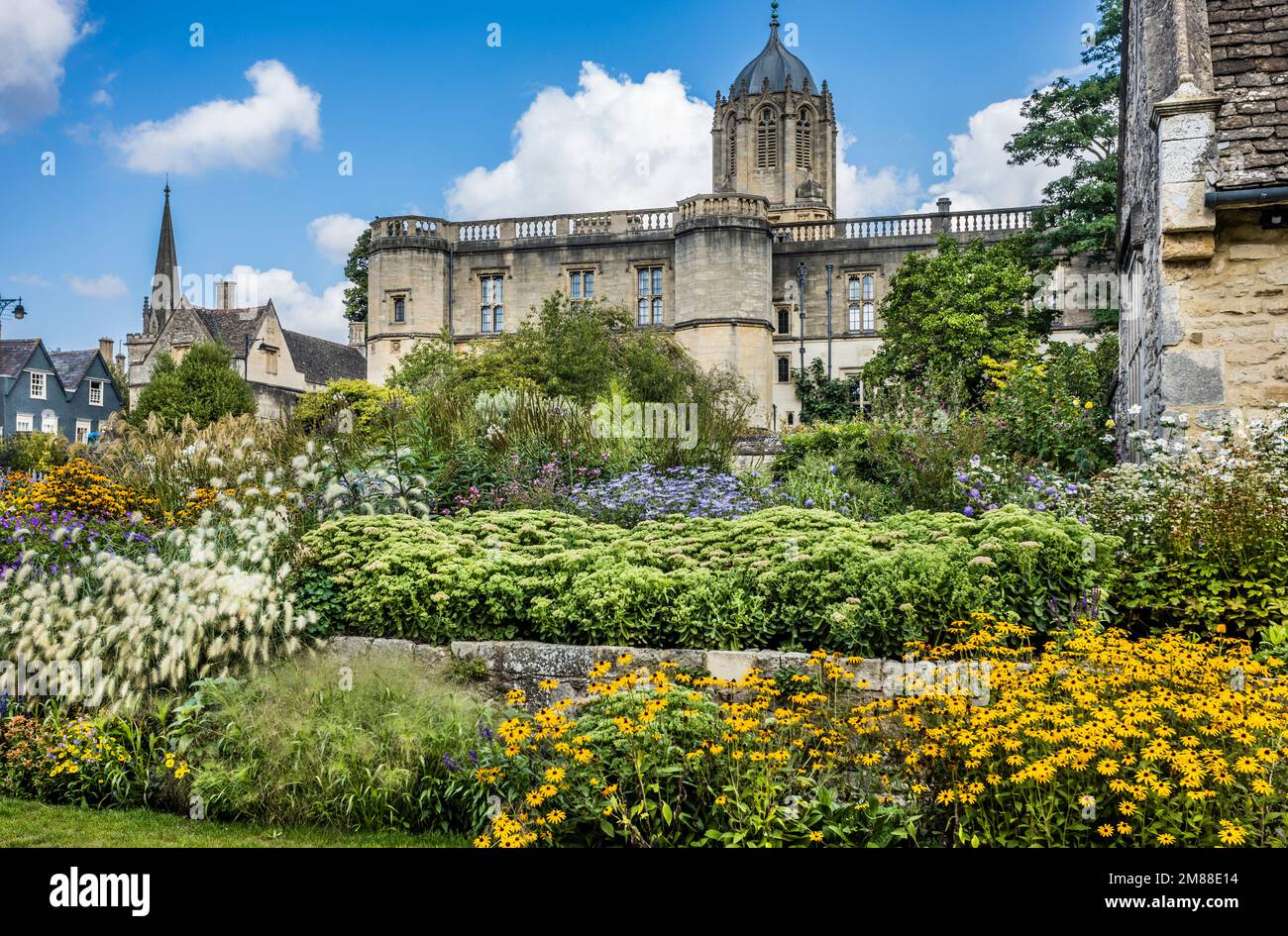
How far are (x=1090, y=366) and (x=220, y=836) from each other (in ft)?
38.8

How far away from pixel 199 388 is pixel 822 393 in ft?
72.0

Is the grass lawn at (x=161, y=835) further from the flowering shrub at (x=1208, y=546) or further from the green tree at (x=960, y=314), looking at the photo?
the green tree at (x=960, y=314)

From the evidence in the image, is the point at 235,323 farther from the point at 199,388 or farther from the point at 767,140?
the point at 767,140

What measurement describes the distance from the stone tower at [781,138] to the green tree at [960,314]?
18786 millimetres

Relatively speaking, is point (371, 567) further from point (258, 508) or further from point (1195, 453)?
point (1195, 453)

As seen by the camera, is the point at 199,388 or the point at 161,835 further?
the point at 199,388

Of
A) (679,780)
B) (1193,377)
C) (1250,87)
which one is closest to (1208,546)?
(1193,377)

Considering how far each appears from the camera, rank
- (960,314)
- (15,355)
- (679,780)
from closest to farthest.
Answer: (679,780)
(960,314)
(15,355)

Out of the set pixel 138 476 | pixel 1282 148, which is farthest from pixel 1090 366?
pixel 138 476

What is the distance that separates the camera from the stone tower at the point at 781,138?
4625cm

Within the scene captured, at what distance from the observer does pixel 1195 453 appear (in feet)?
22.5

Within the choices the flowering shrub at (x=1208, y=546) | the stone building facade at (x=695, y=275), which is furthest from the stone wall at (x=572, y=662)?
the stone building facade at (x=695, y=275)

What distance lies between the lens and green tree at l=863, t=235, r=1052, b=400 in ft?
86.6

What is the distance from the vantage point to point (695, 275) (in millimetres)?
35500
